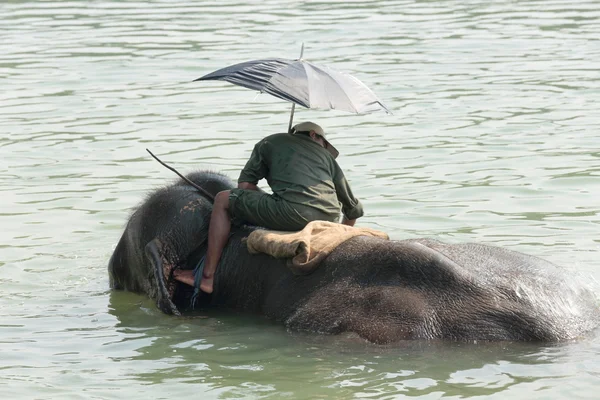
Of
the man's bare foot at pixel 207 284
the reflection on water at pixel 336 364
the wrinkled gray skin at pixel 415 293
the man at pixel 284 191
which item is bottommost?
the reflection on water at pixel 336 364

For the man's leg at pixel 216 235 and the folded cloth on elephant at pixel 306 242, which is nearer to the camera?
the folded cloth on elephant at pixel 306 242

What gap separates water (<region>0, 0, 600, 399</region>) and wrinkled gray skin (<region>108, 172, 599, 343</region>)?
120 mm

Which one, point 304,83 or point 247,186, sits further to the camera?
point 247,186

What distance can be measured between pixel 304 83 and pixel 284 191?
0.77 metres

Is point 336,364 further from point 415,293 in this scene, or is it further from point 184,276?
point 184,276

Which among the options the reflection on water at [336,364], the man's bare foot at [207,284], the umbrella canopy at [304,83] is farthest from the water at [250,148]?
the umbrella canopy at [304,83]

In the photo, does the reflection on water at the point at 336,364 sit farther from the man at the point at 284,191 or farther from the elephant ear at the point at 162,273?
the man at the point at 284,191

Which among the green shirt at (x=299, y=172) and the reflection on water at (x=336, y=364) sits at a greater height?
the green shirt at (x=299, y=172)

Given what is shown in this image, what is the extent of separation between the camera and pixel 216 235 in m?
9.30

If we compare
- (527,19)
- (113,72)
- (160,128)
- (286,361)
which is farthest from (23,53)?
(286,361)

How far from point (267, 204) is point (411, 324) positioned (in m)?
1.60

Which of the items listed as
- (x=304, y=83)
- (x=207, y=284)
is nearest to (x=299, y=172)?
(x=304, y=83)

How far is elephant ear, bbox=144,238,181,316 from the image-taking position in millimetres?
9383

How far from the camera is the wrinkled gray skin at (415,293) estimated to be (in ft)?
26.0
